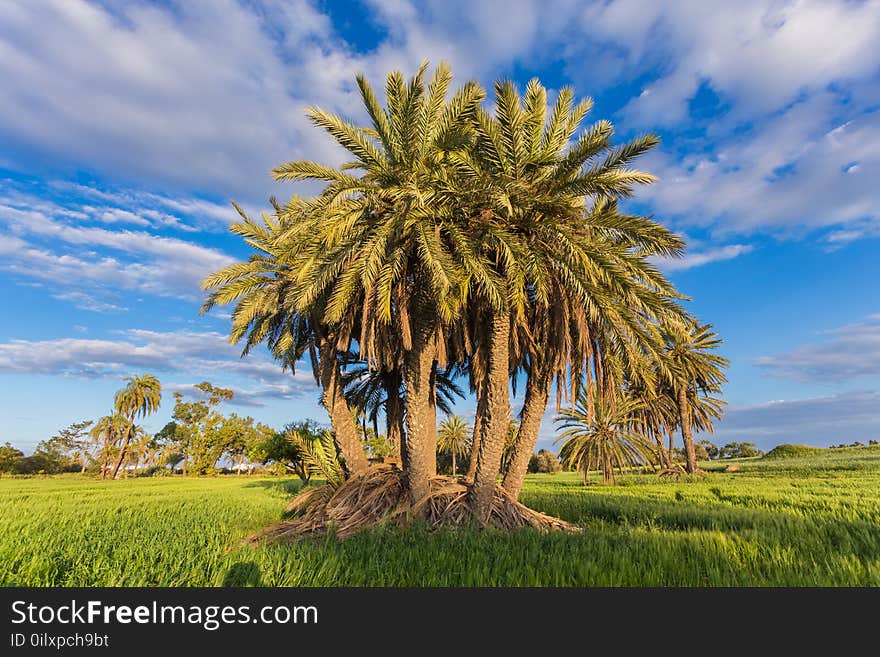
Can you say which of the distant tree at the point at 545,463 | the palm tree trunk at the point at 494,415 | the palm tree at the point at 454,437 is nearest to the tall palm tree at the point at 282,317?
the palm tree trunk at the point at 494,415

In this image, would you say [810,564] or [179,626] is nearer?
[179,626]

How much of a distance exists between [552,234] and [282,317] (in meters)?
12.0

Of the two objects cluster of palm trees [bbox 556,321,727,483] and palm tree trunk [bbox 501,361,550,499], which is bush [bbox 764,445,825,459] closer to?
cluster of palm trees [bbox 556,321,727,483]

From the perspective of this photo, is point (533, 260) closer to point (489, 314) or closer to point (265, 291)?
point (489, 314)

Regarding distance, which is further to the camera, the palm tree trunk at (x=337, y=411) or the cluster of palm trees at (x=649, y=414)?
the cluster of palm trees at (x=649, y=414)

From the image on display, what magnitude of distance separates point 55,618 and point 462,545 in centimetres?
564

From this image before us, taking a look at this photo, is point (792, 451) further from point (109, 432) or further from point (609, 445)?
point (109, 432)

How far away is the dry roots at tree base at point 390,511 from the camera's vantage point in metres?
11.2

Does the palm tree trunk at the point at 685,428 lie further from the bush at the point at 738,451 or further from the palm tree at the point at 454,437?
the bush at the point at 738,451

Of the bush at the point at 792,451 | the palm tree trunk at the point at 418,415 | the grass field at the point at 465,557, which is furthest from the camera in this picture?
the bush at the point at 792,451

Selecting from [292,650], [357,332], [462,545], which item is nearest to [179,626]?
[292,650]

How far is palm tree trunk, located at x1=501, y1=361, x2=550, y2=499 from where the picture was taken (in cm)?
1342

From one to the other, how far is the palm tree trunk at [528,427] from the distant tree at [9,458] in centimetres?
7633

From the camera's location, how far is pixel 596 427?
110 ft
